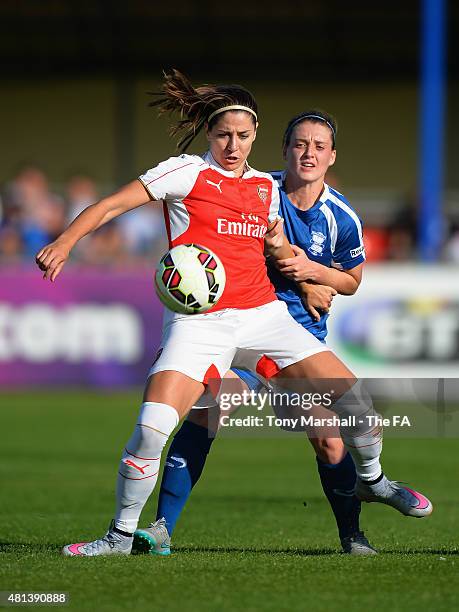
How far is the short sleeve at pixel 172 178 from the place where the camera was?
5.78 meters

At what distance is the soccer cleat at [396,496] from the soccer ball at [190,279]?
4.18 ft

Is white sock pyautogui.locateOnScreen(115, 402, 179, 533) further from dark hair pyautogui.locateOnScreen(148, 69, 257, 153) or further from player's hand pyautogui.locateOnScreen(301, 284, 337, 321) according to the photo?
dark hair pyautogui.locateOnScreen(148, 69, 257, 153)

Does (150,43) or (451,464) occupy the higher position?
(150,43)

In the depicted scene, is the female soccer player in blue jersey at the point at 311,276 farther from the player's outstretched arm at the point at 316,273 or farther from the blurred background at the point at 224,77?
the blurred background at the point at 224,77

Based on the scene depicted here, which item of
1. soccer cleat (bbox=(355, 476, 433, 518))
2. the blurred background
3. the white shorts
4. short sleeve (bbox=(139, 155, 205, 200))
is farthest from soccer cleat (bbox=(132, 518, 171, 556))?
the blurred background

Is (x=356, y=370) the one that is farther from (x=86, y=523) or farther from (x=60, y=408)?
(x=86, y=523)

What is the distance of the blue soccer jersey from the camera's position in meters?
Answer: 6.50

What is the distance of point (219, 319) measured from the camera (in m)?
5.91

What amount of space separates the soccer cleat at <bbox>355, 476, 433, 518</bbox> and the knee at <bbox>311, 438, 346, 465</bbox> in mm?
167

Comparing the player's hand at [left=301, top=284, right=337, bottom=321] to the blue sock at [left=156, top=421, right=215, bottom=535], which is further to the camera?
the player's hand at [left=301, top=284, right=337, bottom=321]

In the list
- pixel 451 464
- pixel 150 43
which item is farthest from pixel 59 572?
pixel 150 43

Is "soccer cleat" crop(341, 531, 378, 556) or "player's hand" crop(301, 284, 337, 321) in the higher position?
"player's hand" crop(301, 284, 337, 321)

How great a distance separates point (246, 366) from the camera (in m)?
6.14

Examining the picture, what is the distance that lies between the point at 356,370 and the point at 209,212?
8582 millimetres
